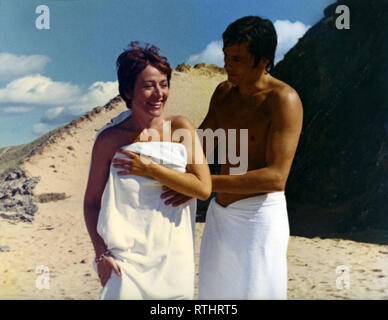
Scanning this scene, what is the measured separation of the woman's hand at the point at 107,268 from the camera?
2.74m

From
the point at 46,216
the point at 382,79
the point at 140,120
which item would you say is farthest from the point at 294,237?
the point at 140,120

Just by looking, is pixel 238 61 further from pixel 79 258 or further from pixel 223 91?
pixel 79 258

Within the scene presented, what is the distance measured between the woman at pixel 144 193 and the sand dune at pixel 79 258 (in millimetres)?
3772

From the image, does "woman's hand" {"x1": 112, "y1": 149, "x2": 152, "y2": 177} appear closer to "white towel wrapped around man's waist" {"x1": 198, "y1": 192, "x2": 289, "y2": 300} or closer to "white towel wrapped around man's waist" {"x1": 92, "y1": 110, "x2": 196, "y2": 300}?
"white towel wrapped around man's waist" {"x1": 92, "y1": 110, "x2": 196, "y2": 300}

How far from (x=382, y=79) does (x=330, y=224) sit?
3.08 m

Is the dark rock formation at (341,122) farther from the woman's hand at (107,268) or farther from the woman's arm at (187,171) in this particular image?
the woman's hand at (107,268)

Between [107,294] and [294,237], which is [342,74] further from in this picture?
[107,294]

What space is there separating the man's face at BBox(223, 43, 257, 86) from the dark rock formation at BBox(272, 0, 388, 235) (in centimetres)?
676

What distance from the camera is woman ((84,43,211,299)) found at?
2760 mm

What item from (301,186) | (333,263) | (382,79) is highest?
(382,79)

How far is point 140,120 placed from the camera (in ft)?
9.66

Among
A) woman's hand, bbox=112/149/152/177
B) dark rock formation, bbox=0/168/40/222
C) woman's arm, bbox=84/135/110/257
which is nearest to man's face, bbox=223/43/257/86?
woman's hand, bbox=112/149/152/177

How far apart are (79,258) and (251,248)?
6.44 meters

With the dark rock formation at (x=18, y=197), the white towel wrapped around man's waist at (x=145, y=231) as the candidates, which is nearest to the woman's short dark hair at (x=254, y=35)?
the white towel wrapped around man's waist at (x=145, y=231)
